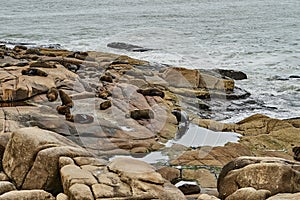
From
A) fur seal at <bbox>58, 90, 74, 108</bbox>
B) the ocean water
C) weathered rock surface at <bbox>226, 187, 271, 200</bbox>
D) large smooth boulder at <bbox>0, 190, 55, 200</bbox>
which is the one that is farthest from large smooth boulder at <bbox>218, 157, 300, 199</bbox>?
the ocean water

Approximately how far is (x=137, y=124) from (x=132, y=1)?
203ft

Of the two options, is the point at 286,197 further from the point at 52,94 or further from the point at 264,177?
the point at 52,94

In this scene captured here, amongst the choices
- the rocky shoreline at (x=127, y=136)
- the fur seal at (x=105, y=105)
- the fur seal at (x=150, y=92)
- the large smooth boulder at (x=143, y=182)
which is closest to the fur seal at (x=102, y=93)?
the rocky shoreline at (x=127, y=136)

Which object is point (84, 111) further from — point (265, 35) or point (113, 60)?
point (265, 35)

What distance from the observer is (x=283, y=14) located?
42.6m

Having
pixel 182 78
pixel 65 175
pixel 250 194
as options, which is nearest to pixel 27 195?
pixel 65 175

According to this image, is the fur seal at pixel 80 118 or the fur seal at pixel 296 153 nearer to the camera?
the fur seal at pixel 296 153

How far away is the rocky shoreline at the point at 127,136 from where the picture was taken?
6004mm

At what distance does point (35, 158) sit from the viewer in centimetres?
655

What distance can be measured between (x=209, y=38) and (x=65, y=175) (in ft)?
82.5

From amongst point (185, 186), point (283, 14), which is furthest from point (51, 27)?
point (185, 186)

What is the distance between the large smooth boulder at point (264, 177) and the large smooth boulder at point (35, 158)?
2186mm

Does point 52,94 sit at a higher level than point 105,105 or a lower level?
higher

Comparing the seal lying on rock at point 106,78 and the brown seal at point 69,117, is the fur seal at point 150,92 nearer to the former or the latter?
the seal lying on rock at point 106,78
